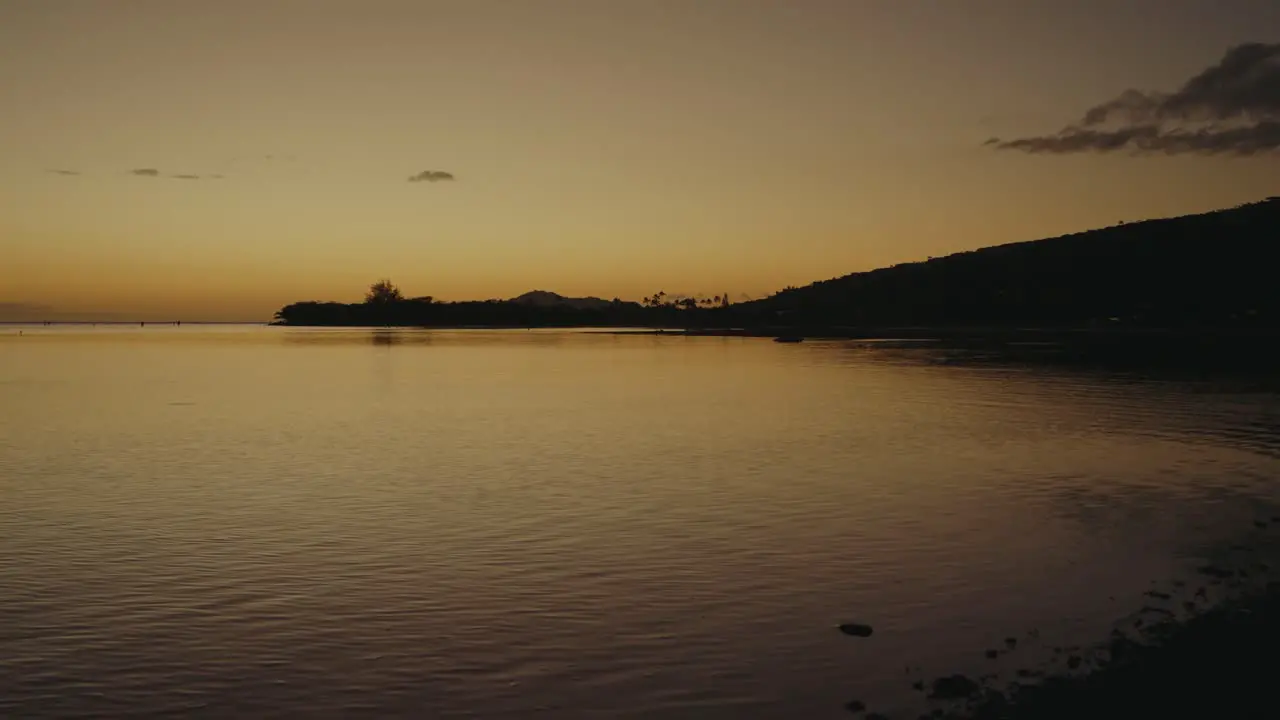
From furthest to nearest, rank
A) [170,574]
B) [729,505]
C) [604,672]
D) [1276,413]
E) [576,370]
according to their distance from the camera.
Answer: [576,370] → [1276,413] → [729,505] → [170,574] → [604,672]

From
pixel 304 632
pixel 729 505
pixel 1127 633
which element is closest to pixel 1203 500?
pixel 729 505

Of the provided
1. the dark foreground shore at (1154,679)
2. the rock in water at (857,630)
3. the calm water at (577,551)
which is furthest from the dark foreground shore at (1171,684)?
the rock in water at (857,630)

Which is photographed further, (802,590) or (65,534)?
(65,534)

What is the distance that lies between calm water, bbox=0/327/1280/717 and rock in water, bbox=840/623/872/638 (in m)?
0.16

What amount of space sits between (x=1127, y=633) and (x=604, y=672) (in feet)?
28.1

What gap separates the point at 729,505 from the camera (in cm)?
2906

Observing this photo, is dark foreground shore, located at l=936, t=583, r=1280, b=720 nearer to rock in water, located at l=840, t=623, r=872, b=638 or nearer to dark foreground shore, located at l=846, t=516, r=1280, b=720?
dark foreground shore, located at l=846, t=516, r=1280, b=720

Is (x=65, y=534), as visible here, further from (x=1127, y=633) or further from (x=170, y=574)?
(x=1127, y=633)

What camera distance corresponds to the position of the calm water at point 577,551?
14.4 m

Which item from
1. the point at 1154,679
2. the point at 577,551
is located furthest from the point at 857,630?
the point at 577,551

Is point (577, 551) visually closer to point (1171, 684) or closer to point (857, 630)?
point (857, 630)

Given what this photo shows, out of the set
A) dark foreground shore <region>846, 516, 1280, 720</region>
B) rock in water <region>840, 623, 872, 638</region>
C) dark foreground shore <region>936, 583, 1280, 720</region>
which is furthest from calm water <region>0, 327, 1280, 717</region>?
dark foreground shore <region>936, 583, 1280, 720</region>

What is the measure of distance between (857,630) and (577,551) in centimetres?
825

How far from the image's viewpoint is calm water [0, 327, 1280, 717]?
14.4 meters
